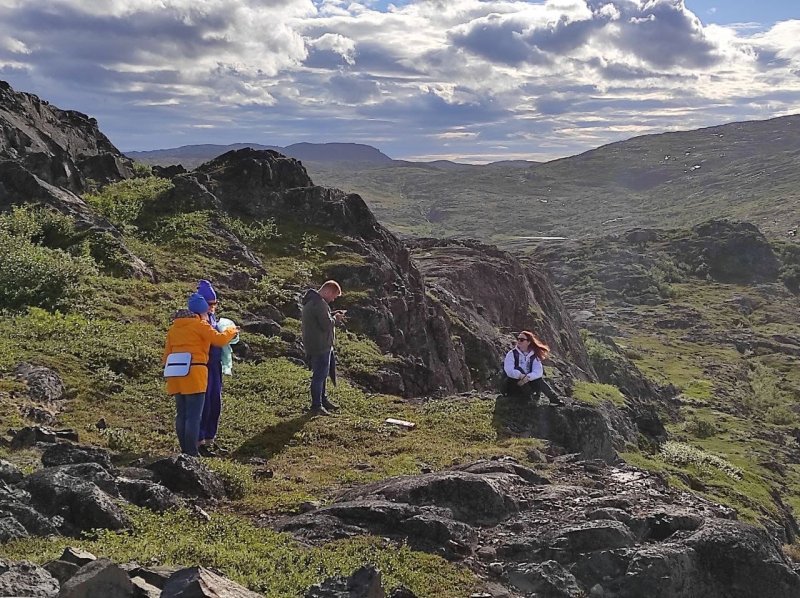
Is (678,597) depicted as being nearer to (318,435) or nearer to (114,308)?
(318,435)

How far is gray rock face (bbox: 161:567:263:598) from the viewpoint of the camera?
5949 millimetres

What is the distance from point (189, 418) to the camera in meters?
12.8

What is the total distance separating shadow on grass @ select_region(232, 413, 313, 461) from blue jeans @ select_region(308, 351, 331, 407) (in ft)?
2.43

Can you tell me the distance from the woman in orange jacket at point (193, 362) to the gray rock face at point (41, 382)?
4068 millimetres

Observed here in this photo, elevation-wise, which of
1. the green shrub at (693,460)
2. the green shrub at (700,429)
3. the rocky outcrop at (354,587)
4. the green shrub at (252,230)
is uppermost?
the green shrub at (252,230)

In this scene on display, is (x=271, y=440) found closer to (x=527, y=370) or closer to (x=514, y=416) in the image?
(x=514, y=416)

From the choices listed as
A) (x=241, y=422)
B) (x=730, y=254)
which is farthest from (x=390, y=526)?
(x=730, y=254)

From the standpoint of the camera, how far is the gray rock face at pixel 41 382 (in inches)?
595

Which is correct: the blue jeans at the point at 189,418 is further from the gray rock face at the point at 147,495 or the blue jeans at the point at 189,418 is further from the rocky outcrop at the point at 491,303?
the rocky outcrop at the point at 491,303

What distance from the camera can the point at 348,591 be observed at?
6.73 m

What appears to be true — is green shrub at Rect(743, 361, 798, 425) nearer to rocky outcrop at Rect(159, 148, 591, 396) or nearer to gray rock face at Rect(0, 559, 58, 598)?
rocky outcrop at Rect(159, 148, 591, 396)

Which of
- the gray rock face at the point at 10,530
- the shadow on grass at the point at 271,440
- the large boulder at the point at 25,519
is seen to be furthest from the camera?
the shadow on grass at the point at 271,440

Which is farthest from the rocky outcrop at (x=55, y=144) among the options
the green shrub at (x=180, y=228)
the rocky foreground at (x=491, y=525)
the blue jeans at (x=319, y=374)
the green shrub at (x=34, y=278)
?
the rocky foreground at (x=491, y=525)

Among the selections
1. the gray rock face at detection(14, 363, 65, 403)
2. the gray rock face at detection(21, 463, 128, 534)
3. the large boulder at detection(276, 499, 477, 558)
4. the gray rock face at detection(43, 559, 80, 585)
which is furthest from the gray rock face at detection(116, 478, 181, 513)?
the gray rock face at detection(14, 363, 65, 403)
